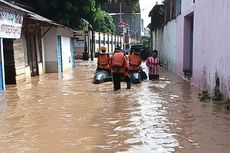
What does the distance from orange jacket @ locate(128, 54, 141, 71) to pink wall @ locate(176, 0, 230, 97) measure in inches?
92.9

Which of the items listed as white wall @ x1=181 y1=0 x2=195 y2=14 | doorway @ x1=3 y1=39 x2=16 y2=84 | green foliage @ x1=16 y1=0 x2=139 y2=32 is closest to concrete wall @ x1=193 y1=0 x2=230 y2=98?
white wall @ x1=181 y1=0 x2=195 y2=14

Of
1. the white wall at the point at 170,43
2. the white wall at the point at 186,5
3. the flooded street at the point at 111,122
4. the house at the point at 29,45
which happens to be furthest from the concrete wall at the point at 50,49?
the flooded street at the point at 111,122

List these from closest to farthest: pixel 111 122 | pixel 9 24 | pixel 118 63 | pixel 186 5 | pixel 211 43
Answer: pixel 111 122 < pixel 211 43 < pixel 118 63 < pixel 9 24 < pixel 186 5

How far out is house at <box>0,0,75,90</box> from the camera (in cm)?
1527

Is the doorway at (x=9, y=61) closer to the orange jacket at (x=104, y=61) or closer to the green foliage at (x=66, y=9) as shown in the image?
the orange jacket at (x=104, y=61)

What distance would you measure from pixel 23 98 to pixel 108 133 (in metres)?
6.04

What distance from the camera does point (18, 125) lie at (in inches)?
357

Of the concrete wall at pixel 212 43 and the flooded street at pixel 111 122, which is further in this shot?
the concrete wall at pixel 212 43

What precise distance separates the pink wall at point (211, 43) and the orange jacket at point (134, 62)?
7.74 feet

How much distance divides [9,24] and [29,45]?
21.0ft

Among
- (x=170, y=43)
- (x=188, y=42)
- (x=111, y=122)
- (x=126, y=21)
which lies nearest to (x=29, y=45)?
(x=188, y=42)

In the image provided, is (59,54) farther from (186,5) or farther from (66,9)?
(186,5)

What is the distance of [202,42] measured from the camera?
15117mm

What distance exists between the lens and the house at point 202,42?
38.7 feet
